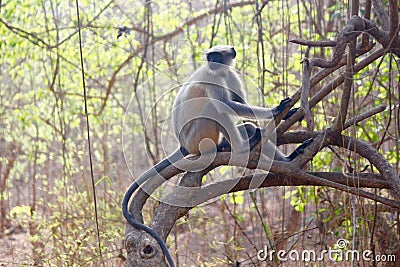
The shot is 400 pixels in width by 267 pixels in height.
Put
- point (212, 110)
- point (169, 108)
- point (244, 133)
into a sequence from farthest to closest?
point (169, 108) → point (212, 110) → point (244, 133)

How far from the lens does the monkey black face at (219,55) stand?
424 centimetres

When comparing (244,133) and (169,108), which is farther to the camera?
(169,108)

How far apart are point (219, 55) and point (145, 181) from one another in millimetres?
1414

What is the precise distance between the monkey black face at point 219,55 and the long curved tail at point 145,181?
0.67 meters

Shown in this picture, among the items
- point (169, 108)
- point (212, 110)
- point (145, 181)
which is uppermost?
point (169, 108)

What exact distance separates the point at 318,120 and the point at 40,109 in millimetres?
3559

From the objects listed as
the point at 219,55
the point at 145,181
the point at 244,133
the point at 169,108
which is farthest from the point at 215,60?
the point at 169,108

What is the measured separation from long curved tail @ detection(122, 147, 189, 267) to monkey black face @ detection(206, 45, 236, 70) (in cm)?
67

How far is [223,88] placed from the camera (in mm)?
4258

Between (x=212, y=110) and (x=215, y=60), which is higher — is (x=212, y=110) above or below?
below

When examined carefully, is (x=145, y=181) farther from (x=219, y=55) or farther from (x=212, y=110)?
(x=219, y=55)

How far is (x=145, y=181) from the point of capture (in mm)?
3258

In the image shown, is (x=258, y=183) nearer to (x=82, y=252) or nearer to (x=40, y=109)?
(x=82, y=252)

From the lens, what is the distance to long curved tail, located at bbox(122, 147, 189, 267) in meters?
2.79
